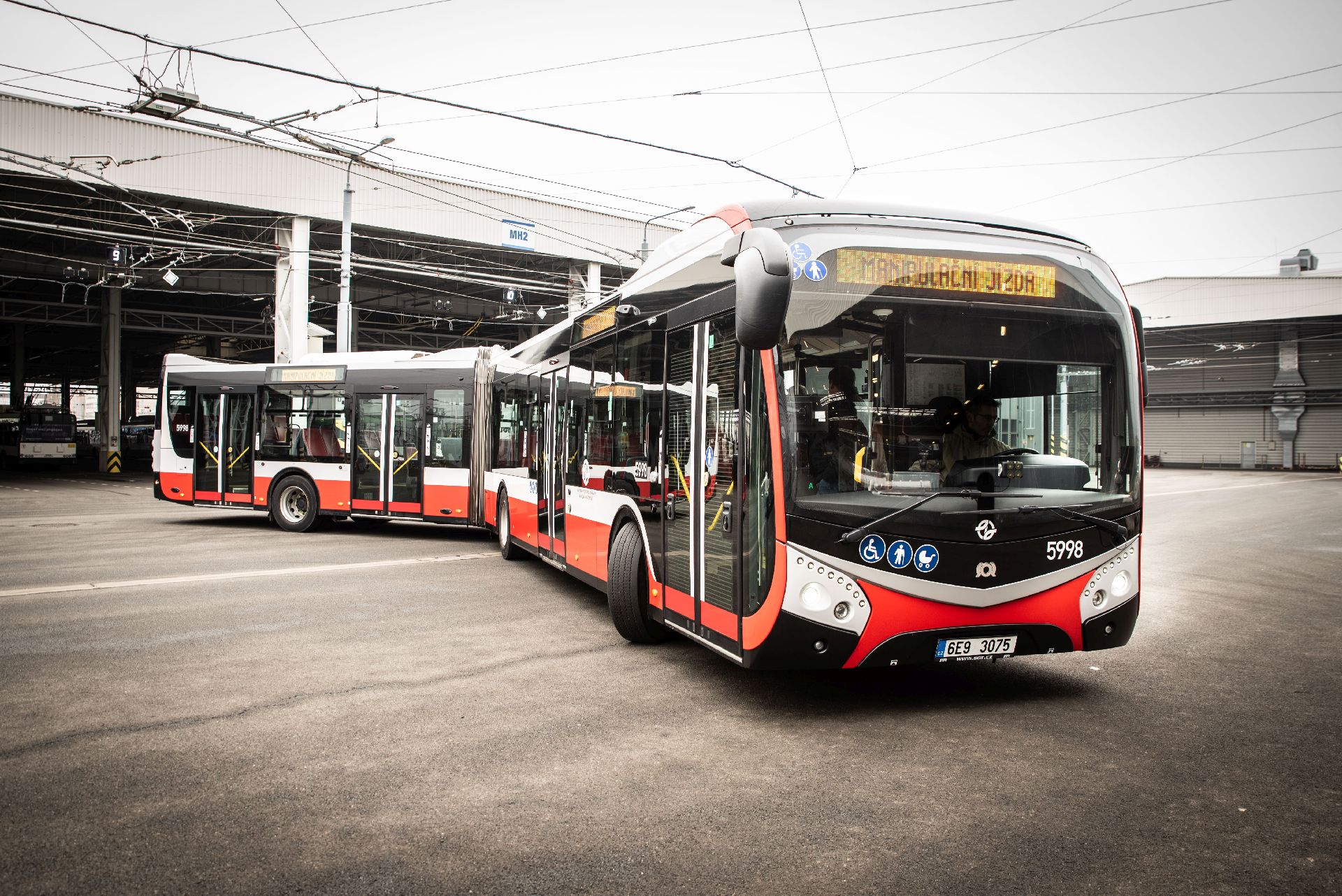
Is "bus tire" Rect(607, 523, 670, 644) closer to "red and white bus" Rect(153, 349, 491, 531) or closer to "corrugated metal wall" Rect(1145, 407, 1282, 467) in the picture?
"red and white bus" Rect(153, 349, 491, 531)

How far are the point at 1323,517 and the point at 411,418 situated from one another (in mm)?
18791

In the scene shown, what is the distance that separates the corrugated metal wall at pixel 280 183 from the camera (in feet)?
74.1

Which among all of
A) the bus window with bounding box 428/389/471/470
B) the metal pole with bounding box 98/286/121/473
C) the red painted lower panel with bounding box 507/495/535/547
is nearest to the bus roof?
the red painted lower panel with bounding box 507/495/535/547

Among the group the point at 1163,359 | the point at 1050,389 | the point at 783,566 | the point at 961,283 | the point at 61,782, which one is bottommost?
the point at 61,782

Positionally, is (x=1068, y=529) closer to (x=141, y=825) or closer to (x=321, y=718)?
(x=321, y=718)

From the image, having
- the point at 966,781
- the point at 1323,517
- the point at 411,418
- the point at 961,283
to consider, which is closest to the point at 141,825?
the point at 966,781

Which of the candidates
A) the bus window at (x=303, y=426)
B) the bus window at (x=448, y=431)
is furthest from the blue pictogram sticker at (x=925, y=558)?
the bus window at (x=303, y=426)

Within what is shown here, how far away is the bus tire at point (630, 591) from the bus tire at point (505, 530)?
16.8 ft

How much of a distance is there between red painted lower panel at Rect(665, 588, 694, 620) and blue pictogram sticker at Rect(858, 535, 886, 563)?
143cm

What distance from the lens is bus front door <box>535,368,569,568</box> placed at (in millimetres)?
9711

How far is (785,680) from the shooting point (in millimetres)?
6402

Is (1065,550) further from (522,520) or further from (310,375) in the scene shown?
(310,375)

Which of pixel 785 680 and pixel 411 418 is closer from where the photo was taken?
pixel 785 680

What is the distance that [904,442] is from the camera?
207 inches
